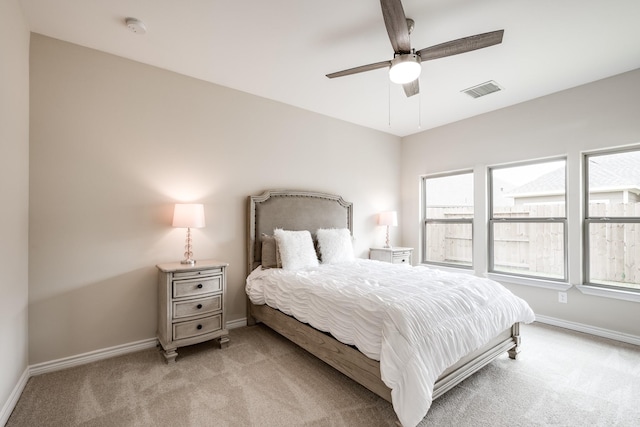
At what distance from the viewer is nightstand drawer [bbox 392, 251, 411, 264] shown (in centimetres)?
454

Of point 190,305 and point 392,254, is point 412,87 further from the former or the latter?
point 190,305

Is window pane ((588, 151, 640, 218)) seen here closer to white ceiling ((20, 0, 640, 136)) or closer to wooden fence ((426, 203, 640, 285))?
wooden fence ((426, 203, 640, 285))

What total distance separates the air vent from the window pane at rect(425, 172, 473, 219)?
1329 mm

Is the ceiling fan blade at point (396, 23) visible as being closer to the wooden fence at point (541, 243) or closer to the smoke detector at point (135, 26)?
the smoke detector at point (135, 26)

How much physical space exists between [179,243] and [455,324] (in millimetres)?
2678

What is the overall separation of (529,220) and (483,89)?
1.86 meters

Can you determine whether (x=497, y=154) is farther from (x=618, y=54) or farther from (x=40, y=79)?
(x=40, y=79)

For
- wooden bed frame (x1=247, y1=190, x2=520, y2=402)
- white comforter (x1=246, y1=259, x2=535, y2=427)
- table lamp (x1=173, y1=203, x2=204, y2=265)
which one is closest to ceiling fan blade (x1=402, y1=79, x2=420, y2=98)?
white comforter (x1=246, y1=259, x2=535, y2=427)

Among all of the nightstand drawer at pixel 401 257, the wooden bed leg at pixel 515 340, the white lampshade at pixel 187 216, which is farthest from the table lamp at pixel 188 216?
the wooden bed leg at pixel 515 340

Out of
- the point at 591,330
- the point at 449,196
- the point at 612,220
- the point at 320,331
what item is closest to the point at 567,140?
the point at 612,220

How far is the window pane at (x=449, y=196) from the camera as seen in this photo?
4562 millimetres

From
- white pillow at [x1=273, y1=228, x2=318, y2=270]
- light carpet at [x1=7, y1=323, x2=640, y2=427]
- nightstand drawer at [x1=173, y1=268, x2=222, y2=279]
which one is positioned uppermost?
white pillow at [x1=273, y1=228, x2=318, y2=270]

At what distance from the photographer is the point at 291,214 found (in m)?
3.78

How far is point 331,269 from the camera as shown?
123 inches
